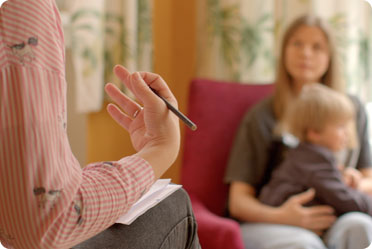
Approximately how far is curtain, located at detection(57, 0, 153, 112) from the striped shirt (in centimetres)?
63

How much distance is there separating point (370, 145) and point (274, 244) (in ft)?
1.58

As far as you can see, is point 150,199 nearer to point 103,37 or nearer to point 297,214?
point 297,214

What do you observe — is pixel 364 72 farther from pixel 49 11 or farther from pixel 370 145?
pixel 49 11

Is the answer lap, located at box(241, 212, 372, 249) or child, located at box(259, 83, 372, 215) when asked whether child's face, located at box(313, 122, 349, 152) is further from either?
lap, located at box(241, 212, 372, 249)

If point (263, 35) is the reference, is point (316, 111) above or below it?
below

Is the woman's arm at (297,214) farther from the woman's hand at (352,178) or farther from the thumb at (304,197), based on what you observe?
the woman's hand at (352,178)

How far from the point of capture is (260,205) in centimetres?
123

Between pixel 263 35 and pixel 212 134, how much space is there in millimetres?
489

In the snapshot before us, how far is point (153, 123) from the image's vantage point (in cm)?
58

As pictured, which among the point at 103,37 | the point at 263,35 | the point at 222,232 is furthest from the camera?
the point at 263,35

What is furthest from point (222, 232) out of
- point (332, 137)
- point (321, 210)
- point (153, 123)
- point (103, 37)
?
point (103, 37)

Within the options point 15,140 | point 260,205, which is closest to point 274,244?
point 260,205

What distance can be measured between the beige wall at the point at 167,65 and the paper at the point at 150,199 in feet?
0.05

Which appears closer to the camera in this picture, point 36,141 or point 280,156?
point 36,141
